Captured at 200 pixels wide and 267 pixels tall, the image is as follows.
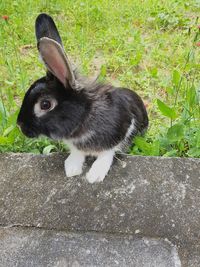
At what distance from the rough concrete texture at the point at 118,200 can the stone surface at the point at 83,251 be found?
5 cm

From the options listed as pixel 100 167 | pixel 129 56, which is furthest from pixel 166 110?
pixel 129 56

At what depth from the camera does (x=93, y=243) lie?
236 cm

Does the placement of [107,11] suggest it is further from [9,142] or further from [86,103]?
[86,103]

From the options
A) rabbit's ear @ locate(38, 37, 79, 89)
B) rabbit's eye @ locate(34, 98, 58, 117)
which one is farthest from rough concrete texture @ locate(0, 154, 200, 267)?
rabbit's ear @ locate(38, 37, 79, 89)

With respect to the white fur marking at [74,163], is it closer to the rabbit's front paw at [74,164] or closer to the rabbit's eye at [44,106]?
the rabbit's front paw at [74,164]

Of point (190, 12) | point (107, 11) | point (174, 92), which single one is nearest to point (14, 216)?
point (174, 92)

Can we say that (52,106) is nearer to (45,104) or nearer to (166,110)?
(45,104)

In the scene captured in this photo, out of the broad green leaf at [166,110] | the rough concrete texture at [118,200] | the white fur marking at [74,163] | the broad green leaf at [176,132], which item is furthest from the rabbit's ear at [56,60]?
the broad green leaf at [176,132]

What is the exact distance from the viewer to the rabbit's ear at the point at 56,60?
2.18 m

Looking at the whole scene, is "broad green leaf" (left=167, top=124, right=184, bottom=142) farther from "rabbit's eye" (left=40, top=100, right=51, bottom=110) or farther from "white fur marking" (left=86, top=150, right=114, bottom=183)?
"rabbit's eye" (left=40, top=100, right=51, bottom=110)

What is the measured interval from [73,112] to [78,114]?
34 mm

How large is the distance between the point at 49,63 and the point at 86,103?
1.14 ft

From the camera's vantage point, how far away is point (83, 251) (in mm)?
2326

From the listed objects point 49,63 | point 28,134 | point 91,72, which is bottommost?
point 91,72
